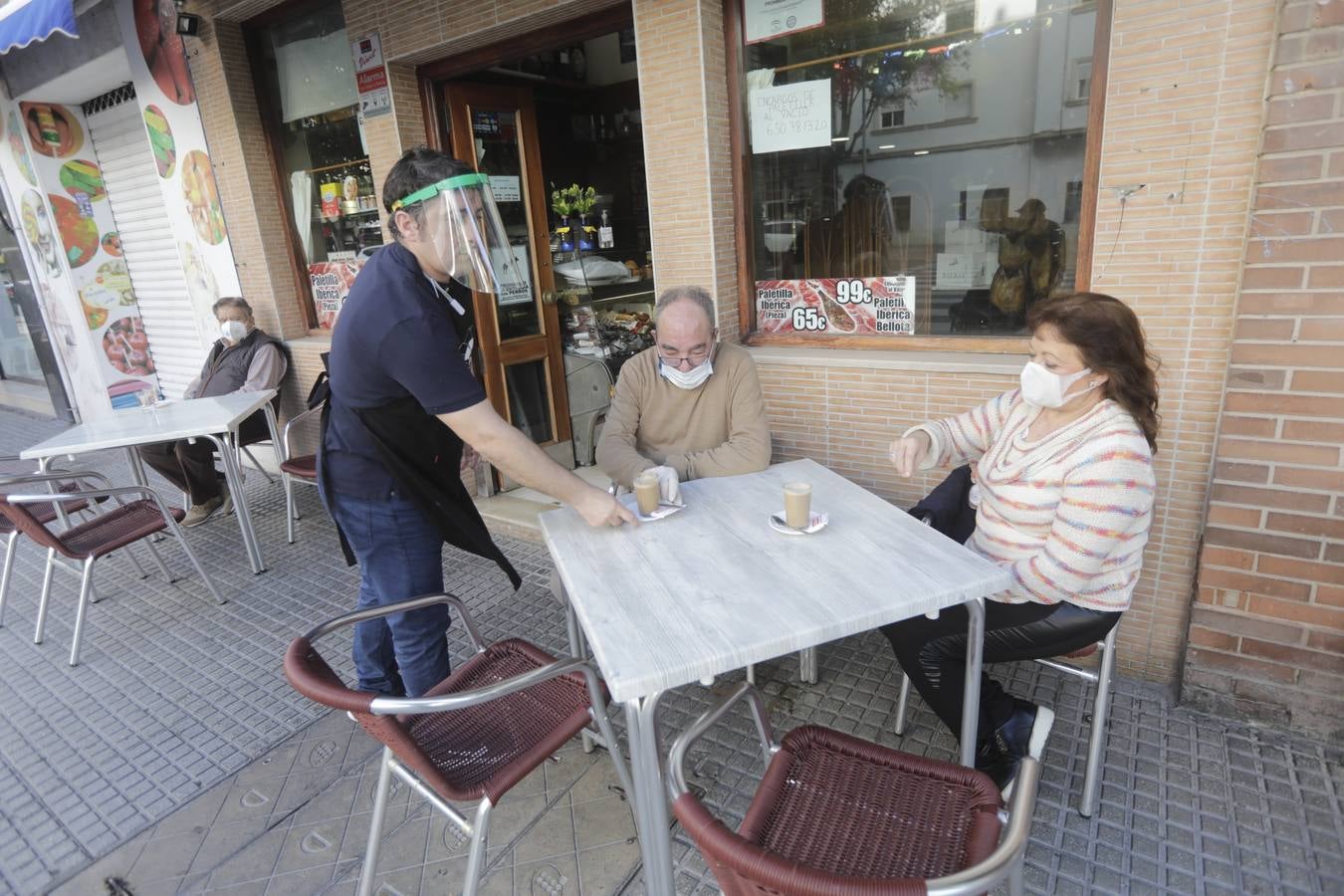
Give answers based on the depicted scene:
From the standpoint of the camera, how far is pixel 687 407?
285cm

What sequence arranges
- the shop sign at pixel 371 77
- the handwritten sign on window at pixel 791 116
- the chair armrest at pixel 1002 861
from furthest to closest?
1. the shop sign at pixel 371 77
2. the handwritten sign on window at pixel 791 116
3. the chair armrest at pixel 1002 861

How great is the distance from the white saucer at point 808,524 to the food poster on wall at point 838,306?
1.55m

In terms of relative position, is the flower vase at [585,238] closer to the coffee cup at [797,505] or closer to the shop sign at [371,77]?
the shop sign at [371,77]

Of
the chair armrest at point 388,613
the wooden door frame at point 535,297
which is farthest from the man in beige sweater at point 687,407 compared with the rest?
the wooden door frame at point 535,297

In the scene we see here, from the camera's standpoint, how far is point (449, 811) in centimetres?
168

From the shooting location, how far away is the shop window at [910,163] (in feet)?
9.18

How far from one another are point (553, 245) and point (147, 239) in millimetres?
4473

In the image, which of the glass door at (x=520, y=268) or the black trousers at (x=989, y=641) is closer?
the black trousers at (x=989, y=641)

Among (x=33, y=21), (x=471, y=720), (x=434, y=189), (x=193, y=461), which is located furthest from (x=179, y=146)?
(x=471, y=720)

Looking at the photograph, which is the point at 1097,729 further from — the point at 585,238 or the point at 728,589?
the point at 585,238

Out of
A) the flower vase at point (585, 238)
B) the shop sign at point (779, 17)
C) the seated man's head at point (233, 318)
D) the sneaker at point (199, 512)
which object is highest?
the shop sign at point (779, 17)

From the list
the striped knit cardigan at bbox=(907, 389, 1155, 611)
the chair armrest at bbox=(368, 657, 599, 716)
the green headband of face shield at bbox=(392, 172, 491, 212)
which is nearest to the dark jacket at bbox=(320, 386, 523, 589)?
the green headband of face shield at bbox=(392, 172, 491, 212)

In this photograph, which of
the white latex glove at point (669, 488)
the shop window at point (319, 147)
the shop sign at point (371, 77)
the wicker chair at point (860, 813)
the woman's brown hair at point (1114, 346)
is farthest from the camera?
the shop window at point (319, 147)

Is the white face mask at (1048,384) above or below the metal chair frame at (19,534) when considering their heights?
above
